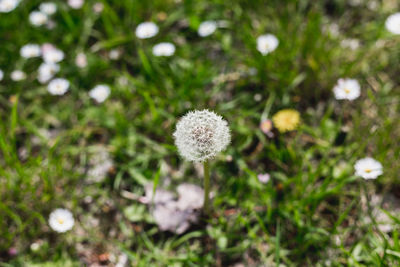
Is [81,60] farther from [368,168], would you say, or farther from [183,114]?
[368,168]

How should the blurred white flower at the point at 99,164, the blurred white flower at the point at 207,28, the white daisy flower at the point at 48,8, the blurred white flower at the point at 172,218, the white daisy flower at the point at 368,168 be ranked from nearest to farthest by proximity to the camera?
the white daisy flower at the point at 368,168
the blurred white flower at the point at 172,218
the blurred white flower at the point at 99,164
the blurred white flower at the point at 207,28
the white daisy flower at the point at 48,8

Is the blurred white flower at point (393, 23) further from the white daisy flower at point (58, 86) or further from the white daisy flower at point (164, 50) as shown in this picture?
the white daisy flower at point (58, 86)

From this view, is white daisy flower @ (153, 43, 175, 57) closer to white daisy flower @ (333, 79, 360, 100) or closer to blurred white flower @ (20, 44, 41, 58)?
blurred white flower @ (20, 44, 41, 58)

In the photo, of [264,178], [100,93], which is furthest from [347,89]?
[100,93]

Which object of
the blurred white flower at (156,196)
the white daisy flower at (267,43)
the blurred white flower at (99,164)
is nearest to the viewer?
the blurred white flower at (156,196)

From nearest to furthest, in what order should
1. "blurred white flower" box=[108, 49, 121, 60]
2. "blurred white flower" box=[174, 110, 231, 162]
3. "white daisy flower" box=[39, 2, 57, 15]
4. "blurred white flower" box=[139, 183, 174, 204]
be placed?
"blurred white flower" box=[174, 110, 231, 162] < "blurred white flower" box=[139, 183, 174, 204] < "blurred white flower" box=[108, 49, 121, 60] < "white daisy flower" box=[39, 2, 57, 15]

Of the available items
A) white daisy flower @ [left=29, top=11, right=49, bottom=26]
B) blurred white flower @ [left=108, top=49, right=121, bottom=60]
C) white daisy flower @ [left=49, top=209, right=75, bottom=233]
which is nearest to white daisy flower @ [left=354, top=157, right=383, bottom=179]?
white daisy flower @ [left=49, top=209, right=75, bottom=233]

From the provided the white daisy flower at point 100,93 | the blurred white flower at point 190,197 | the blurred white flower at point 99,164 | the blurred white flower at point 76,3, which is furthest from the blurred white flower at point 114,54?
the blurred white flower at point 190,197
